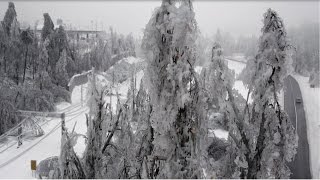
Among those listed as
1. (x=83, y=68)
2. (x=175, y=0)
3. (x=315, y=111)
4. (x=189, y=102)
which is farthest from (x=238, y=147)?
(x=83, y=68)

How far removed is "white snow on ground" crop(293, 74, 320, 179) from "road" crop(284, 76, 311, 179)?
1.13ft

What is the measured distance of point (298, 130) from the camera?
29672 millimetres

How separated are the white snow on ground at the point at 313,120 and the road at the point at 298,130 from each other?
13.5 inches

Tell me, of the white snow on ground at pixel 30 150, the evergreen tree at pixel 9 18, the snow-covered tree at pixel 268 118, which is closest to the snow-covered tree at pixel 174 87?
the snow-covered tree at pixel 268 118

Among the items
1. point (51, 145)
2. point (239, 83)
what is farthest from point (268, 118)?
point (239, 83)

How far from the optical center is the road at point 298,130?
2181 centimetres

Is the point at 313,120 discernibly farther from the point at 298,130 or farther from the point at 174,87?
the point at 174,87

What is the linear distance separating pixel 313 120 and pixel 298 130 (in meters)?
4.19

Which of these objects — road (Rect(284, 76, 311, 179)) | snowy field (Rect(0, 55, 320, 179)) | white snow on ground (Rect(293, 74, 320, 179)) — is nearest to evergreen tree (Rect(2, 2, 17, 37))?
snowy field (Rect(0, 55, 320, 179))

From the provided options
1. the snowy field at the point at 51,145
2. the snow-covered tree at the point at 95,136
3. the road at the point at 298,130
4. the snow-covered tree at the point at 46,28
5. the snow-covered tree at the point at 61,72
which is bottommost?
the road at the point at 298,130

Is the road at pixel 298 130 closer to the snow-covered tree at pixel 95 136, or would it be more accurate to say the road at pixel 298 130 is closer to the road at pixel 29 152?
the snow-covered tree at pixel 95 136

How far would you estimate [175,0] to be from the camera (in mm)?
6719

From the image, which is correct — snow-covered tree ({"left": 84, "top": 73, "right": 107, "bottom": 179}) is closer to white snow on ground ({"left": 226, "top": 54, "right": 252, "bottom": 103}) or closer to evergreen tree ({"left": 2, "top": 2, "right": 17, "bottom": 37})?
white snow on ground ({"left": 226, "top": 54, "right": 252, "bottom": 103})

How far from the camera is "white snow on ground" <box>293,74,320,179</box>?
23223mm
